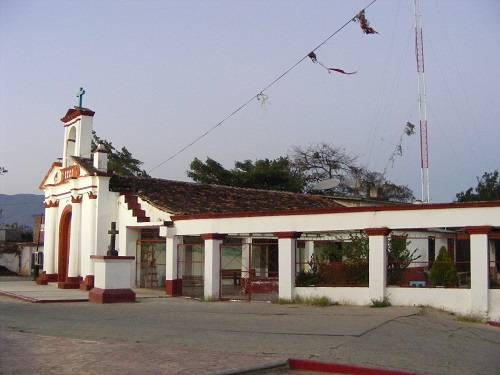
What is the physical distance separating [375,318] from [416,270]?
9.16 metres

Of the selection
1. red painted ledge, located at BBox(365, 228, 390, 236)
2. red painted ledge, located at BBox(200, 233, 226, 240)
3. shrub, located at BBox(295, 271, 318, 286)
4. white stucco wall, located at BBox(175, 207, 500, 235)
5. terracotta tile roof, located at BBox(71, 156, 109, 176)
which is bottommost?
shrub, located at BBox(295, 271, 318, 286)

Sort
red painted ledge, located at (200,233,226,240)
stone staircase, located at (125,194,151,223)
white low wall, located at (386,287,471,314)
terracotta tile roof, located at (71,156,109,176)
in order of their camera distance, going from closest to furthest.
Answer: white low wall, located at (386,287,471,314), red painted ledge, located at (200,233,226,240), stone staircase, located at (125,194,151,223), terracotta tile roof, located at (71,156,109,176)

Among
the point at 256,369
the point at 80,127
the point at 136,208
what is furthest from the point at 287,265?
the point at 80,127

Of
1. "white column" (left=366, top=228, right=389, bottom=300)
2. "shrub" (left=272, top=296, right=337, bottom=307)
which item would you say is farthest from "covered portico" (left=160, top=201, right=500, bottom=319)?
"shrub" (left=272, top=296, right=337, bottom=307)

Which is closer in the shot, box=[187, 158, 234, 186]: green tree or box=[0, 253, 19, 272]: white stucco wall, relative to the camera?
box=[0, 253, 19, 272]: white stucco wall

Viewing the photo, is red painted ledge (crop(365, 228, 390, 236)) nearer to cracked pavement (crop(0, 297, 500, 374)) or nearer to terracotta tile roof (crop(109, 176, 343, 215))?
cracked pavement (crop(0, 297, 500, 374))

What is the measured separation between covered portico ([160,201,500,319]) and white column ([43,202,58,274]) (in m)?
9.09

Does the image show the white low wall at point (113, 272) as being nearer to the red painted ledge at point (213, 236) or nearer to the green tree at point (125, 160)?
the red painted ledge at point (213, 236)

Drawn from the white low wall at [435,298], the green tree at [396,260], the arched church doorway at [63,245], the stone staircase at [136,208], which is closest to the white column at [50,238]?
the arched church doorway at [63,245]

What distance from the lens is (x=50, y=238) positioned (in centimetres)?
2784

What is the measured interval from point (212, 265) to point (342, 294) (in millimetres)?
4489

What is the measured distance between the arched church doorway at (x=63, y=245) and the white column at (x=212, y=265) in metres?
9.10

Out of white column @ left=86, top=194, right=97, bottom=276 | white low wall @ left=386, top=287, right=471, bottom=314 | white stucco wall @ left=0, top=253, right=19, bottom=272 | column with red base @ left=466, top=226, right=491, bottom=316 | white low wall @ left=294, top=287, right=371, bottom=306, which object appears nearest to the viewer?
column with red base @ left=466, top=226, right=491, bottom=316

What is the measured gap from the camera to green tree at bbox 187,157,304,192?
4678 cm
